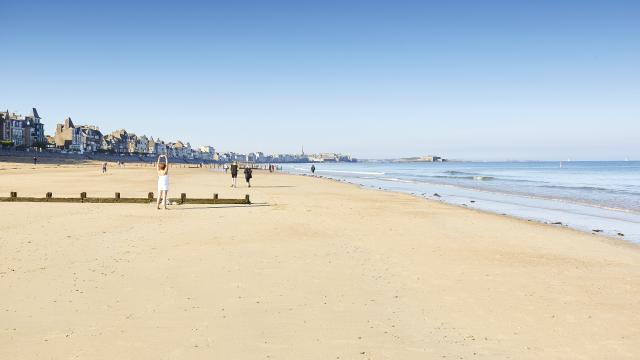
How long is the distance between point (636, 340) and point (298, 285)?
526 cm

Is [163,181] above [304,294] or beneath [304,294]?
above

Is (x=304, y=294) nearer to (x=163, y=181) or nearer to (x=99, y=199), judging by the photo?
(x=163, y=181)

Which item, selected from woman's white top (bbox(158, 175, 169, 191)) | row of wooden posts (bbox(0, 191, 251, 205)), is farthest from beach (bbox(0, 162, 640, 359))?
row of wooden posts (bbox(0, 191, 251, 205))

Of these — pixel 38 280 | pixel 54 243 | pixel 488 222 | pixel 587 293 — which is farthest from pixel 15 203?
pixel 587 293

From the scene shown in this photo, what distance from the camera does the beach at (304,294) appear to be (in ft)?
19.1

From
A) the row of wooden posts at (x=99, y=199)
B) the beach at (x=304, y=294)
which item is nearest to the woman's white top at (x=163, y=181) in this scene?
the row of wooden posts at (x=99, y=199)

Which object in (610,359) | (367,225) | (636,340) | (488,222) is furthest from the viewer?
(488,222)

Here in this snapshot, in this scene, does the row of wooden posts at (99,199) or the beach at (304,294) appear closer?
the beach at (304,294)

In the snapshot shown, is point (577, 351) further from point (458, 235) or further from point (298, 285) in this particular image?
point (458, 235)

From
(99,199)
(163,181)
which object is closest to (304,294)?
(163,181)

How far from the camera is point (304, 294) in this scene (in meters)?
8.07

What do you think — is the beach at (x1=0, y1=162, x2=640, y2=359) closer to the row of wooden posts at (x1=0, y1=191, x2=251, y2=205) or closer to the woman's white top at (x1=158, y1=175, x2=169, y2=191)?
the woman's white top at (x1=158, y1=175, x2=169, y2=191)

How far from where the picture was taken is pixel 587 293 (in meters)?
8.85

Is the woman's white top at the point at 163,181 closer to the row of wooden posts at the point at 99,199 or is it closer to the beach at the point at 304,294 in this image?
the row of wooden posts at the point at 99,199
